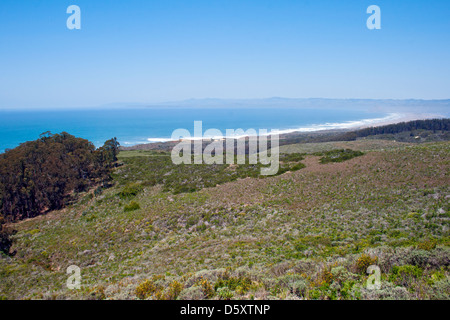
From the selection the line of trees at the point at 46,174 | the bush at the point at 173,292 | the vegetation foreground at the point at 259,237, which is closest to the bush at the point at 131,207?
the vegetation foreground at the point at 259,237

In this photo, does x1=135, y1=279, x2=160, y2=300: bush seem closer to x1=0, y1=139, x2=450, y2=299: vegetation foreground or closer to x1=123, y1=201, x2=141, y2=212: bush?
x1=0, y1=139, x2=450, y2=299: vegetation foreground

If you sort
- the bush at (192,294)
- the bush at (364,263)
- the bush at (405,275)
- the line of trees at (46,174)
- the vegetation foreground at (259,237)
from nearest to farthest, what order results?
the bush at (405,275)
the bush at (192,294)
the vegetation foreground at (259,237)
the bush at (364,263)
the line of trees at (46,174)

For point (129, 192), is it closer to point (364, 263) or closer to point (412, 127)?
point (364, 263)

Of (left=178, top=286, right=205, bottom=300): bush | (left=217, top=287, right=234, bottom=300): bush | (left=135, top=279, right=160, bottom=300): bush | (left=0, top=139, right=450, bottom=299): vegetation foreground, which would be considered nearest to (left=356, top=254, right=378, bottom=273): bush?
(left=0, top=139, right=450, bottom=299): vegetation foreground

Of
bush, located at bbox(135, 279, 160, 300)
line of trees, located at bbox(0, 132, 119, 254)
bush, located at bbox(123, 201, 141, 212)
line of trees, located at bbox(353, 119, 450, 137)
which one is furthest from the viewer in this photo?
line of trees, located at bbox(353, 119, 450, 137)

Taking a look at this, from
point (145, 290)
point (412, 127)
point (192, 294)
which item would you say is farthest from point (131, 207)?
point (412, 127)

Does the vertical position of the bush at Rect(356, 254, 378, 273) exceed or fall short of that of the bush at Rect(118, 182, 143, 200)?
it exceeds it

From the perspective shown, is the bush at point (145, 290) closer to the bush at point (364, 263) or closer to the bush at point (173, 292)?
the bush at point (173, 292)

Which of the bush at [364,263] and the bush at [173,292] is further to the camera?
the bush at [364,263]
